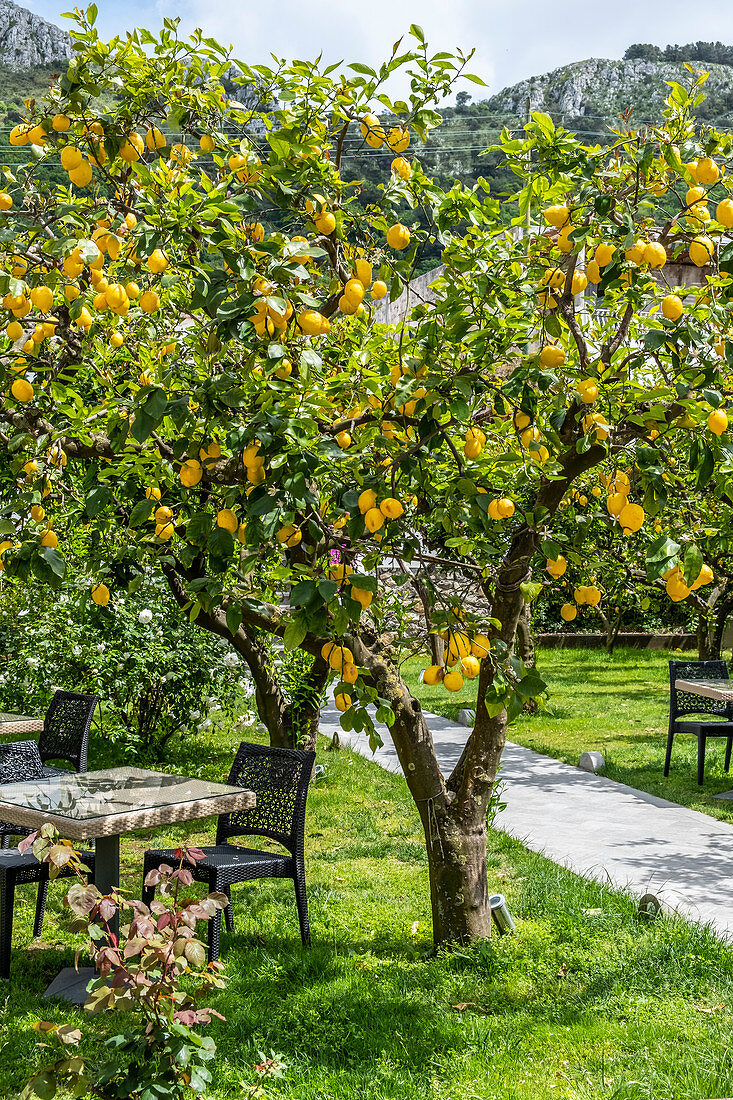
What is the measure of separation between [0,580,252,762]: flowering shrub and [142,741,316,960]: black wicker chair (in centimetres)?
237

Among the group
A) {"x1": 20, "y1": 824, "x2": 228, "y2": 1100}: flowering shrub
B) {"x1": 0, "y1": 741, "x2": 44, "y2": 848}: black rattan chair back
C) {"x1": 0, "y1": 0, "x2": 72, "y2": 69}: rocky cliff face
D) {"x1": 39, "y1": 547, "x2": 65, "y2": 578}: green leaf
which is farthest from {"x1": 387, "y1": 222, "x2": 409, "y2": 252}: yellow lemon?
{"x1": 0, "y1": 0, "x2": 72, "y2": 69}: rocky cliff face

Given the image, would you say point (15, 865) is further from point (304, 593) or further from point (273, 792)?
point (304, 593)

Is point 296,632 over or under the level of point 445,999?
over

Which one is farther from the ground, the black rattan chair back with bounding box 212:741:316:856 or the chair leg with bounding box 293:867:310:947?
the black rattan chair back with bounding box 212:741:316:856

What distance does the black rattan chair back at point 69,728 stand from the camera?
541 centimetres

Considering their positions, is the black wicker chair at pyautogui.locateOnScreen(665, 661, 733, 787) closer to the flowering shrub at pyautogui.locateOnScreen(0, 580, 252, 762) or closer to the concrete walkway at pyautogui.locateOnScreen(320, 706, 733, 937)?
the concrete walkway at pyautogui.locateOnScreen(320, 706, 733, 937)

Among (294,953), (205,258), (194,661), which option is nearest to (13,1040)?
(294,953)

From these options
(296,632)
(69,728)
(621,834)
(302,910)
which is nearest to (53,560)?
(296,632)

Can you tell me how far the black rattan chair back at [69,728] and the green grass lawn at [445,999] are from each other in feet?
2.70

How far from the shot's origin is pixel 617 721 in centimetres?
941

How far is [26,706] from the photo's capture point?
285 inches

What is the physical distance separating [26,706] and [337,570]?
18.8 ft

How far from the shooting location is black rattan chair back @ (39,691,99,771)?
541cm

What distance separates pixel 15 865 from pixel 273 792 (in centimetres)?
111
